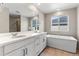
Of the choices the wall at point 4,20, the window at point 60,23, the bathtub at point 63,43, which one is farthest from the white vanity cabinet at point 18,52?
the bathtub at point 63,43

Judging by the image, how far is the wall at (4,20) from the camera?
143 cm

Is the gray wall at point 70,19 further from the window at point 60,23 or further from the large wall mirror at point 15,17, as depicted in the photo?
the large wall mirror at point 15,17

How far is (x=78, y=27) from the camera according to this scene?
6.48 ft

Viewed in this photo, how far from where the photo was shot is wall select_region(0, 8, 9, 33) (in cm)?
143

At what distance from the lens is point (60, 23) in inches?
73.0

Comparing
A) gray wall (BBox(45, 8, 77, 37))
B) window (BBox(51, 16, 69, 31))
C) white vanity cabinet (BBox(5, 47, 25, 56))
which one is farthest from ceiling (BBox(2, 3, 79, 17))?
white vanity cabinet (BBox(5, 47, 25, 56))

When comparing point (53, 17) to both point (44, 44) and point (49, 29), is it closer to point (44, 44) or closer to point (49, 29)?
point (49, 29)

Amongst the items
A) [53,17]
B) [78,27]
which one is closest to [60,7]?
[53,17]

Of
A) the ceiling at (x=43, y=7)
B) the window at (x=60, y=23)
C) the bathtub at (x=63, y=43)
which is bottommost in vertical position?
the bathtub at (x=63, y=43)

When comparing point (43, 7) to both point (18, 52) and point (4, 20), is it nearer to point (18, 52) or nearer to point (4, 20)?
point (4, 20)

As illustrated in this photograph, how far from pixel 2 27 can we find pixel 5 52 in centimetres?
67

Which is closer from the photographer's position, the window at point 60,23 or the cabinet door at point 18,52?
the cabinet door at point 18,52

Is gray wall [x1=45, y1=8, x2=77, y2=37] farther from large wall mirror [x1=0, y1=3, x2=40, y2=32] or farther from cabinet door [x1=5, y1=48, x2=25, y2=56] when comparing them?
cabinet door [x1=5, y1=48, x2=25, y2=56]

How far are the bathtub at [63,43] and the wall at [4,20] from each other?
4.40 feet
